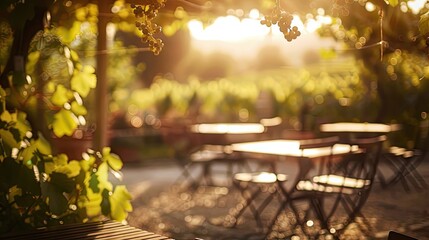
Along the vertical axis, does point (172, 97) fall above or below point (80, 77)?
below

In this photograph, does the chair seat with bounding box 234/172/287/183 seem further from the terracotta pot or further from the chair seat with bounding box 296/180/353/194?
the terracotta pot

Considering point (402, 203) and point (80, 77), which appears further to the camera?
point (402, 203)

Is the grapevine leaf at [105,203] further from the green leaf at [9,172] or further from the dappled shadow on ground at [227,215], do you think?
the dappled shadow on ground at [227,215]

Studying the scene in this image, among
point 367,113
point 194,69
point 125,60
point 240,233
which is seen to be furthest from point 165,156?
point 194,69

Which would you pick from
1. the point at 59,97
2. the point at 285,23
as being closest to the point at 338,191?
the point at 59,97

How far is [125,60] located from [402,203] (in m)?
7.19

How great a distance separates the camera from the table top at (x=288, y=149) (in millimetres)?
6555

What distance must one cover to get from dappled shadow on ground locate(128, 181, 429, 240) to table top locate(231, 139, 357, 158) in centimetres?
72

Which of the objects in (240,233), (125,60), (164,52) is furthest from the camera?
(164,52)

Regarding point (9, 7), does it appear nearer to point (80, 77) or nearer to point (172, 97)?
point (80, 77)

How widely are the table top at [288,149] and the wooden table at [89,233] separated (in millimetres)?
3012

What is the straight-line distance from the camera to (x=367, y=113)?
1285cm

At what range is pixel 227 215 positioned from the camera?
758 cm

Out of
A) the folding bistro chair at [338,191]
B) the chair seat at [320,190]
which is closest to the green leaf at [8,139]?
the folding bistro chair at [338,191]
